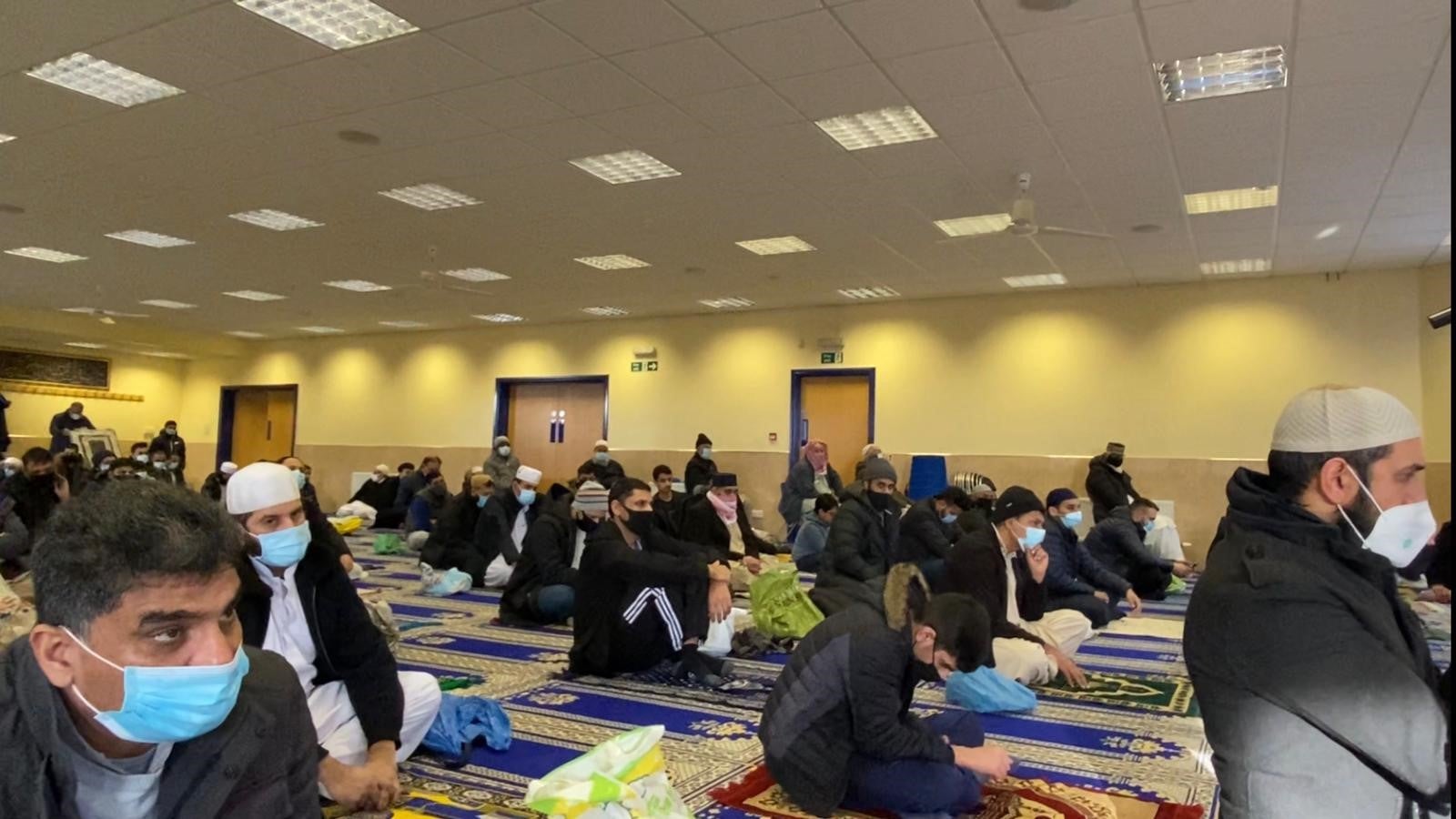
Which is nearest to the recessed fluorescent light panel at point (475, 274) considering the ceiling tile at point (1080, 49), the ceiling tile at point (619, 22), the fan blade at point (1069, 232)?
the fan blade at point (1069, 232)

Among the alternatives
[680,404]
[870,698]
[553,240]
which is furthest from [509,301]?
[870,698]

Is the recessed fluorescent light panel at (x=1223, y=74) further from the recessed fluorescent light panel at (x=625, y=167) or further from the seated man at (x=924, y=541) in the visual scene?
the recessed fluorescent light panel at (x=625, y=167)

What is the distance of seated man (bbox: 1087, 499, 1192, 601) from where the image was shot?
7266 mm

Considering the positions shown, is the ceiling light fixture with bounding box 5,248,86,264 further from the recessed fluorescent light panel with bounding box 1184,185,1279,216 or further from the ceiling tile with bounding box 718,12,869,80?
the recessed fluorescent light panel with bounding box 1184,185,1279,216

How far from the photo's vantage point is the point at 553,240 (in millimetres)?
8930

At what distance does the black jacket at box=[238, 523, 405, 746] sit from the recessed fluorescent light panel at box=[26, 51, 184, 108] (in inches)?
145

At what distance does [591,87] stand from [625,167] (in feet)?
4.93

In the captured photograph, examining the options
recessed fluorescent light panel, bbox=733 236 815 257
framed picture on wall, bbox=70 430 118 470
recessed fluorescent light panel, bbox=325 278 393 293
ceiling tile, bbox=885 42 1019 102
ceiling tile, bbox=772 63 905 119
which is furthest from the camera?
framed picture on wall, bbox=70 430 118 470

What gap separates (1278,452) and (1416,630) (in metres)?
0.32

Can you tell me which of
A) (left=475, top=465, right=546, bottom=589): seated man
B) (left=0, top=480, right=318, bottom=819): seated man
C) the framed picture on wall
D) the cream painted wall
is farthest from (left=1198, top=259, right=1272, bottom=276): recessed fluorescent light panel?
the framed picture on wall

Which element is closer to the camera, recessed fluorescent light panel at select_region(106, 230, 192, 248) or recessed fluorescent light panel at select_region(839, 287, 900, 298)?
recessed fluorescent light panel at select_region(106, 230, 192, 248)

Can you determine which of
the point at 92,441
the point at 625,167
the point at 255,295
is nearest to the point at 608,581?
the point at 625,167

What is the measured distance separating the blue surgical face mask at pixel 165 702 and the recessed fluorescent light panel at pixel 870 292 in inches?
403

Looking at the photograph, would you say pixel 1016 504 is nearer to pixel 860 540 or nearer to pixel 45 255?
pixel 860 540
